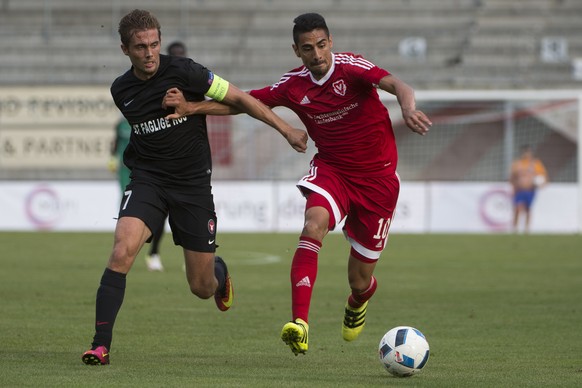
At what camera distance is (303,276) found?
7242mm

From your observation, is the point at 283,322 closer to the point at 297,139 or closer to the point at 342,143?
the point at 342,143

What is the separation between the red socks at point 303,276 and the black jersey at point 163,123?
920 mm

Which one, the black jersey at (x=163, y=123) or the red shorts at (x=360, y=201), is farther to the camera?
the red shorts at (x=360, y=201)

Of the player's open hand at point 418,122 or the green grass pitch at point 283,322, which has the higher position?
the player's open hand at point 418,122

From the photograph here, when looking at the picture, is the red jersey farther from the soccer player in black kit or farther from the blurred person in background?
the blurred person in background

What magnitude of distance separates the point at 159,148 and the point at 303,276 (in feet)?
4.30

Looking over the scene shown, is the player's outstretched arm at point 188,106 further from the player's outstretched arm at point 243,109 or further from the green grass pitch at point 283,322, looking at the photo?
the green grass pitch at point 283,322

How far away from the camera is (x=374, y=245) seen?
830 centimetres

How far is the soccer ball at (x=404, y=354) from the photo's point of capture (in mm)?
6586

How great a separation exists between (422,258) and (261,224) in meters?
8.53

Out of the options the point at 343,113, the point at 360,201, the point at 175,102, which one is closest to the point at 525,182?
the point at 360,201

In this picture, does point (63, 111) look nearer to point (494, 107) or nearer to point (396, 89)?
point (494, 107)

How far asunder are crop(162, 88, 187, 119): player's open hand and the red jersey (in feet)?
3.01

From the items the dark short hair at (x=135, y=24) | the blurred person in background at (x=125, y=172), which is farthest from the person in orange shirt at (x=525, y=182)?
the dark short hair at (x=135, y=24)
